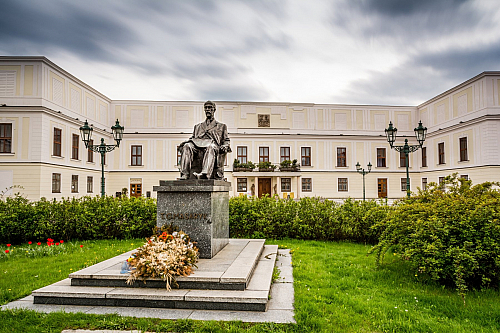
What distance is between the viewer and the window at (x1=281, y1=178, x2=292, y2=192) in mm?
31422

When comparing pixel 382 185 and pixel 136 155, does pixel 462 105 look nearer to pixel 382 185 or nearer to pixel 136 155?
pixel 382 185

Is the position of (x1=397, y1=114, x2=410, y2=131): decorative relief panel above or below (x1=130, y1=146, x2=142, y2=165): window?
above

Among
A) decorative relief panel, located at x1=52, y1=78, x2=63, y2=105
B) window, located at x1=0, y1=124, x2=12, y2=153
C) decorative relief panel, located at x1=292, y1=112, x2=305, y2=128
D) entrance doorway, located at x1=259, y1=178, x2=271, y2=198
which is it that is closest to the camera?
window, located at x1=0, y1=124, x2=12, y2=153

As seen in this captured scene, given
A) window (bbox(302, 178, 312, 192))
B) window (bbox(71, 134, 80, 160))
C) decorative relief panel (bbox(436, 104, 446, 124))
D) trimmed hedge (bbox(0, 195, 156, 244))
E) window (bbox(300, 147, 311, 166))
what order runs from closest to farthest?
trimmed hedge (bbox(0, 195, 156, 244))
window (bbox(71, 134, 80, 160))
decorative relief panel (bbox(436, 104, 446, 124))
window (bbox(302, 178, 312, 192))
window (bbox(300, 147, 311, 166))

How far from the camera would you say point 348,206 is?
945cm

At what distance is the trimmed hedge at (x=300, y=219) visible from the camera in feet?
30.5

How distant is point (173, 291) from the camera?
4270mm

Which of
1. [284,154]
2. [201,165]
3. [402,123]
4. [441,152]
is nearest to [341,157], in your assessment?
[284,154]

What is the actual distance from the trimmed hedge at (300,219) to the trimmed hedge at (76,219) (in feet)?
9.02

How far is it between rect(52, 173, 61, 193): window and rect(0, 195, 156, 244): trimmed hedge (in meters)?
14.8

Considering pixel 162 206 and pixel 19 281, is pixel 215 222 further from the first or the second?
pixel 19 281

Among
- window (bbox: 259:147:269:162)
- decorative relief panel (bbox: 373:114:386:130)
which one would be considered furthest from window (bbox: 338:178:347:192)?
window (bbox: 259:147:269:162)

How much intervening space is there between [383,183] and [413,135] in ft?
20.2

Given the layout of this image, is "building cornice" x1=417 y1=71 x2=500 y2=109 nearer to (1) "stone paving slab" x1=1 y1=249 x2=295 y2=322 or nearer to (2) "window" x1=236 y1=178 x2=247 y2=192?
(2) "window" x1=236 y1=178 x2=247 y2=192
